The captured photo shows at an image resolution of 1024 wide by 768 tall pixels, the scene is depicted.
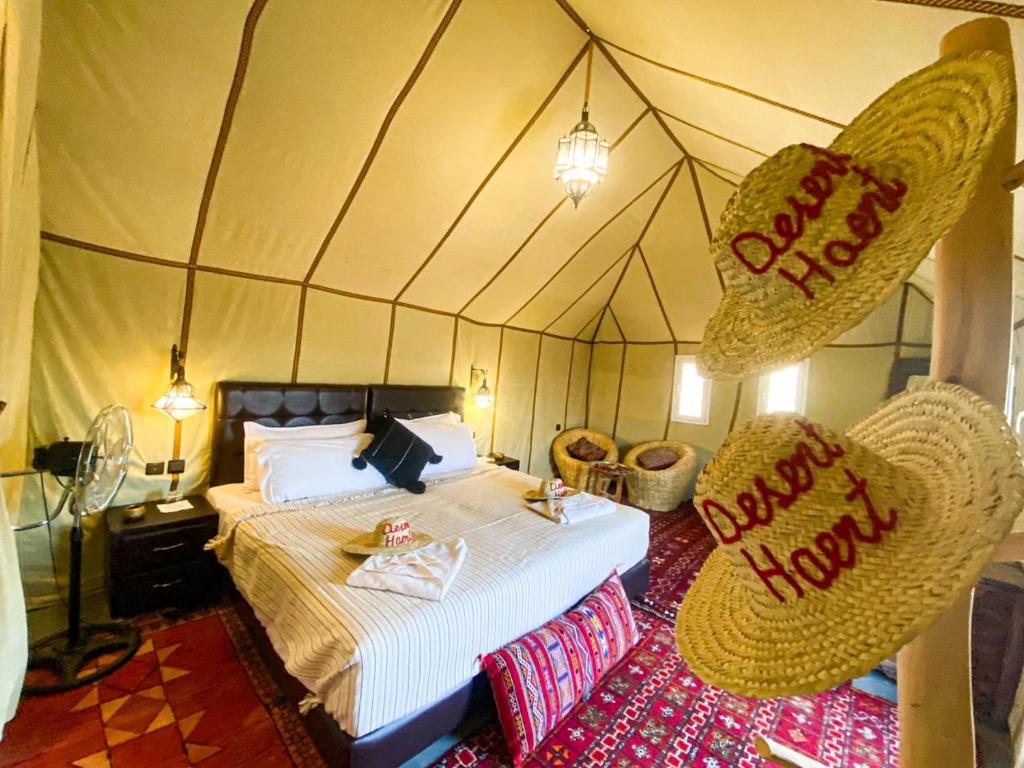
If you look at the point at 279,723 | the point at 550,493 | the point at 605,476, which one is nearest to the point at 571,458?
Result: the point at 605,476

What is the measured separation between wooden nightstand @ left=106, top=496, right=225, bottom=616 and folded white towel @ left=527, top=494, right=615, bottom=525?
1935 millimetres

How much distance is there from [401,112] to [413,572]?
7.73 feet

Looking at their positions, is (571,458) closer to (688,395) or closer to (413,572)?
(688,395)

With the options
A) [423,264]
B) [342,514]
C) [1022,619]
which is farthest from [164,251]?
[1022,619]

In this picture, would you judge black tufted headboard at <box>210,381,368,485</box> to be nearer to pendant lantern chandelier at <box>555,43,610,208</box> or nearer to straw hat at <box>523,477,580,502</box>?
straw hat at <box>523,477,580,502</box>

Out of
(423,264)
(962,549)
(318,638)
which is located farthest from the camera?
(423,264)

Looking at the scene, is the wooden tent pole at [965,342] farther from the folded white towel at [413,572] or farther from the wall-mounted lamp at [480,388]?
the wall-mounted lamp at [480,388]

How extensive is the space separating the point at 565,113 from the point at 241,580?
323cm

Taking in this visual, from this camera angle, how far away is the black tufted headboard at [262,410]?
9.24ft

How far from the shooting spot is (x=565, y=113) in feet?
8.77

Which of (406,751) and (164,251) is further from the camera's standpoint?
(164,251)

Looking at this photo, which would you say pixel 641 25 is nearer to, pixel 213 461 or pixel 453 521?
pixel 453 521

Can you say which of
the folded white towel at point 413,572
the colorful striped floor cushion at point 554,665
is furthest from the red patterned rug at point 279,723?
the folded white towel at point 413,572

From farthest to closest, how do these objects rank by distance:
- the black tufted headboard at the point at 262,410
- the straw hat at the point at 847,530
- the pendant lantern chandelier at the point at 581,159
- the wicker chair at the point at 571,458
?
the wicker chair at the point at 571,458 < the black tufted headboard at the point at 262,410 < the pendant lantern chandelier at the point at 581,159 < the straw hat at the point at 847,530
